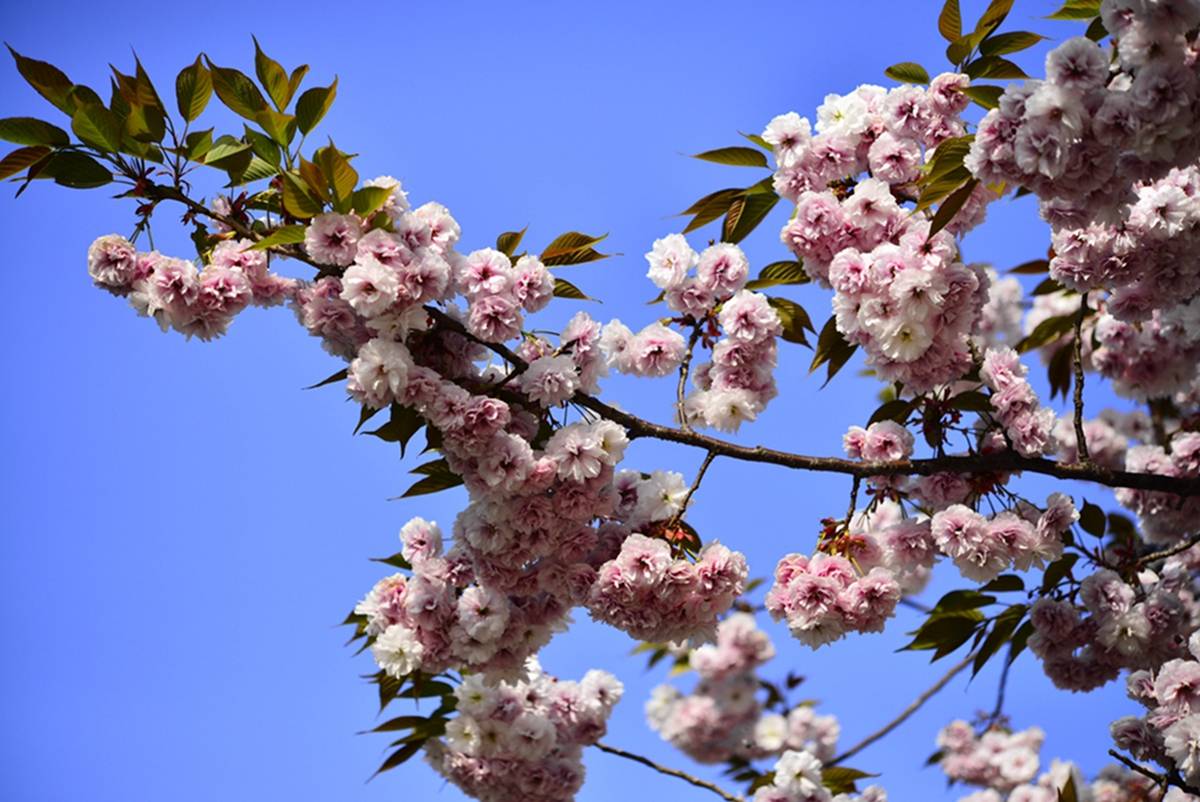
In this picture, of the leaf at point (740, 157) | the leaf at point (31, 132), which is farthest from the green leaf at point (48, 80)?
the leaf at point (740, 157)

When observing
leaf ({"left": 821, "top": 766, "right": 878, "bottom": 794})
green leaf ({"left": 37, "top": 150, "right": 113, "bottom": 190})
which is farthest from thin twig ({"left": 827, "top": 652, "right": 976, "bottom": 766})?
green leaf ({"left": 37, "top": 150, "right": 113, "bottom": 190})

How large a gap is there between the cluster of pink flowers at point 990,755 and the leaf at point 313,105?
5674mm

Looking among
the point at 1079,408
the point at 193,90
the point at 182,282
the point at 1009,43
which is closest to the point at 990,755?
the point at 1079,408

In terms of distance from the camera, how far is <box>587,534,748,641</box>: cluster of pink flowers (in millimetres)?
2707

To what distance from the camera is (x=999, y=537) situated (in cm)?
291

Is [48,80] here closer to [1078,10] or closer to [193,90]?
[193,90]

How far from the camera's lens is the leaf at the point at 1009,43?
288cm

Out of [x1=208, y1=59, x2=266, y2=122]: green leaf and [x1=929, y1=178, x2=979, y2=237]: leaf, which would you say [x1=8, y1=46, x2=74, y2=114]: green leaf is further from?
[x1=929, y1=178, x2=979, y2=237]: leaf

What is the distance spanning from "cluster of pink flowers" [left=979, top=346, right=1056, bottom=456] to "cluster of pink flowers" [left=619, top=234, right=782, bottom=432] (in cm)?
57

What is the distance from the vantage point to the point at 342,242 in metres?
2.60

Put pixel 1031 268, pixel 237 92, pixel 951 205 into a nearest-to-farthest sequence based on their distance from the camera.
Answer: pixel 951 205 → pixel 237 92 → pixel 1031 268

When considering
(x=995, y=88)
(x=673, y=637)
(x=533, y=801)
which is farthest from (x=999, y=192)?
(x=533, y=801)

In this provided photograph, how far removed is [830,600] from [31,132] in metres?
2.11

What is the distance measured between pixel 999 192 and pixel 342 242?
163 centimetres
